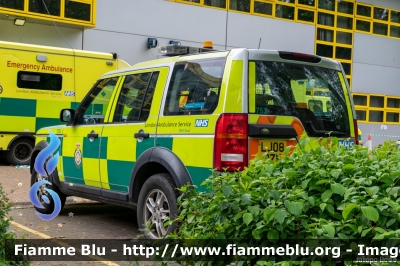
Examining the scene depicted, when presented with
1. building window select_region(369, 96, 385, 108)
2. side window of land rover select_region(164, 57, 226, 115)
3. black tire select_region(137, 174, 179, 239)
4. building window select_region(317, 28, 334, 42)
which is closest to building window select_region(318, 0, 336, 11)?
building window select_region(317, 28, 334, 42)

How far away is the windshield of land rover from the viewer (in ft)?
19.2

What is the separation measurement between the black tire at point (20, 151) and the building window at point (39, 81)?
1.30 meters

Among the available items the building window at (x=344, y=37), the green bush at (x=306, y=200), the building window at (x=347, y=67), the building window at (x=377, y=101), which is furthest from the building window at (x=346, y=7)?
the green bush at (x=306, y=200)

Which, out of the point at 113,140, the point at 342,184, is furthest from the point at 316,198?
the point at 113,140

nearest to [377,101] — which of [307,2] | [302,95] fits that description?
[307,2]

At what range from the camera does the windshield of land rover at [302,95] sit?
5840 mm

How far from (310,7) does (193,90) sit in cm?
1885

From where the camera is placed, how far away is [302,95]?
20.1ft

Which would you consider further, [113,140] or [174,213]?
[113,140]

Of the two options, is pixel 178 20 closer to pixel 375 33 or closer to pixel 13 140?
pixel 13 140

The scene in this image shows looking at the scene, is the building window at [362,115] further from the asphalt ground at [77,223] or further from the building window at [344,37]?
the asphalt ground at [77,223]

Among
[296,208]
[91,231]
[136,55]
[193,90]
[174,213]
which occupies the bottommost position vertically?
[91,231]

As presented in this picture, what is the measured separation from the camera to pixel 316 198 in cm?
366

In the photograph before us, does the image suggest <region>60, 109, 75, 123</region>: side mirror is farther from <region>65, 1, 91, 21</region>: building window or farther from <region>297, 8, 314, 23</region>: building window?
<region>297, 8, 314, 23</region>: building window
